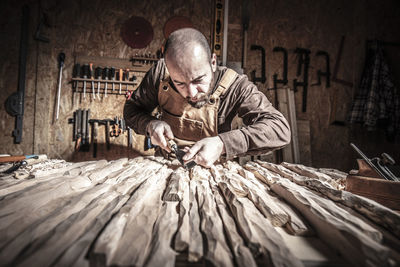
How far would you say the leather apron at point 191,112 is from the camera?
6.98 feet

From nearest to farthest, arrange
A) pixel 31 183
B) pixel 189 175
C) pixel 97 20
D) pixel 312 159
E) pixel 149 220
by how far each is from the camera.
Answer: pixel 149 220 → pixel 31 183 → pixel 189 175 → pixel 97 20 → pixel 312 159

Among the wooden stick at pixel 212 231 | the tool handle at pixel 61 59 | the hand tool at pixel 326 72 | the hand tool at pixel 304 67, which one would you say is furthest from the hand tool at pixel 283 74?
the tool handle at pixel 61 59

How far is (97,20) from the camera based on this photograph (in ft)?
12.4

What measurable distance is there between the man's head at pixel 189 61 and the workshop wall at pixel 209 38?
240 centimetres

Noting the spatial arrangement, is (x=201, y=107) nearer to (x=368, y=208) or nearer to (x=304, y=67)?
(x=368, y=208)

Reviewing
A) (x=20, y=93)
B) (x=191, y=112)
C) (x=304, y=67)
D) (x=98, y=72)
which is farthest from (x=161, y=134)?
(x=304, y=67)

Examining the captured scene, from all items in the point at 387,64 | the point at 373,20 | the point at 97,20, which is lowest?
the point at 387,64

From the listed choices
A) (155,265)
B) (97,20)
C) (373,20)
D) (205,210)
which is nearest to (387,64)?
(373,20)

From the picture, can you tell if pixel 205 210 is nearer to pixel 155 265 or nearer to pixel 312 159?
pixel 155 265

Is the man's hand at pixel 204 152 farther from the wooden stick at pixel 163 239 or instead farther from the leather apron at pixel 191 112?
the leather apron at pixel 191 112

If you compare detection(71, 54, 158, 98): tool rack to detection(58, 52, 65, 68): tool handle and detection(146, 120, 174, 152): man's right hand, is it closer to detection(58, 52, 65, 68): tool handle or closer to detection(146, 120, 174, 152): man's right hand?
detection(58, 52, 65, 68): tool handle

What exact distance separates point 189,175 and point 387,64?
17.8 ft

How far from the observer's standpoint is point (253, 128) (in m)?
1.70

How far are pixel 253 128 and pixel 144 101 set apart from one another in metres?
1.58
